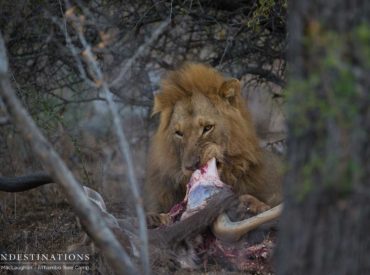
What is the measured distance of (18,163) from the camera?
8.59 metres

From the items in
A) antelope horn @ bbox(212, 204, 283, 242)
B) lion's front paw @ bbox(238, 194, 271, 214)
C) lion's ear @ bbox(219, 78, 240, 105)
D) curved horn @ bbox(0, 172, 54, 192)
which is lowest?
antelope horn @ bbox(212, 204, 283, 242)

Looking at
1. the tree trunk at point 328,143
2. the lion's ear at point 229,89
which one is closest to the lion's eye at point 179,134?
the lion's ear at point 229,89

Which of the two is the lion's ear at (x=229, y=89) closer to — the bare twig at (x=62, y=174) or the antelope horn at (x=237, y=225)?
the antelope horn at (x=237, y=225)

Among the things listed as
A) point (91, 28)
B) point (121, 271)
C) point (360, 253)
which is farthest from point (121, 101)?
point (360, 253)

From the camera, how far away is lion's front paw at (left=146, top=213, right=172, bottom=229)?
240 inches

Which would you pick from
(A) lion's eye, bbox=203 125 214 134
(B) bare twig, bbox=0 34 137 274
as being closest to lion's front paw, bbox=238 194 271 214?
(A) lion's eye, bbox=203 125 214 134

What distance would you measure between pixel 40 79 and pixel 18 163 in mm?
887

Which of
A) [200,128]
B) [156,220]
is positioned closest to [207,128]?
[200,128]

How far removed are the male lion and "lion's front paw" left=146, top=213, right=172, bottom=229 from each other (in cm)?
32

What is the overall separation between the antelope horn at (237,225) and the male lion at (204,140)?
0.59 meters

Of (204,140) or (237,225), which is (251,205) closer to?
(237,225)

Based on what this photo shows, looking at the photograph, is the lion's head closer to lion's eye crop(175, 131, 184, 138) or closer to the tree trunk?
lion's eye crop(175, 131, 184, 138)

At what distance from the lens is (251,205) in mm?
6000

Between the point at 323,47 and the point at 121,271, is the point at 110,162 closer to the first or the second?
the point at 121,271
